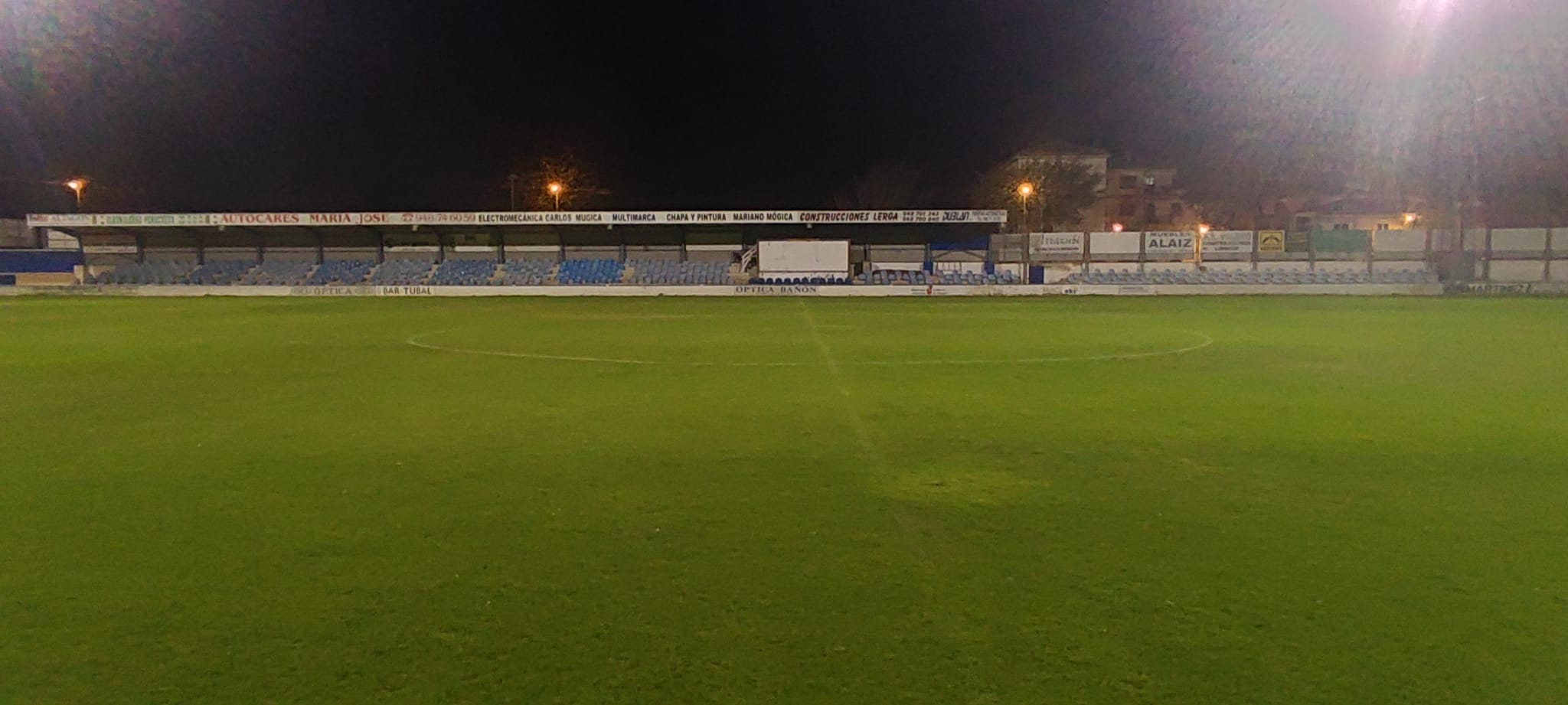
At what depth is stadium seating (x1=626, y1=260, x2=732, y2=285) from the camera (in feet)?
157

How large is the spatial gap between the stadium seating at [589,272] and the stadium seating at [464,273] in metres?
3.48

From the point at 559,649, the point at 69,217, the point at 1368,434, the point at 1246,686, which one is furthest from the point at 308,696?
the point at 69,217

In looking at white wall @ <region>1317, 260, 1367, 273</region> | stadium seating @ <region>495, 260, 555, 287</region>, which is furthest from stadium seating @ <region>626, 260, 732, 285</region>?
white wall @ <region>1317, 260, 1367, 273</region>

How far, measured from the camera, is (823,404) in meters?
10.8

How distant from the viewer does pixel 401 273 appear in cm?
4888

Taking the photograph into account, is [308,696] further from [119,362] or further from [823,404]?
[119,362]

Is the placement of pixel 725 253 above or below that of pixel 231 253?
below

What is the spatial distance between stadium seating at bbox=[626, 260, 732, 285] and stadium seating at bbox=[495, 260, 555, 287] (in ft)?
13.3

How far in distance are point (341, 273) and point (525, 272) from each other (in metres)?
9.36

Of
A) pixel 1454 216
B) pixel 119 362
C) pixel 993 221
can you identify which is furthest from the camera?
pixel 1454 216

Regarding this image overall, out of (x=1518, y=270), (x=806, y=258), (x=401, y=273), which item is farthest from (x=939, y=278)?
(x=1518, y=270)

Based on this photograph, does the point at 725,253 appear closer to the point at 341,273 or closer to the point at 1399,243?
the point at 341,273

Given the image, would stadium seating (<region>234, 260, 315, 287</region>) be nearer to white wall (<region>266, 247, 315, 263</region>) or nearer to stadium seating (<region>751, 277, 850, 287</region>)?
white wall (<region>266, 247, 315, 263</region>)

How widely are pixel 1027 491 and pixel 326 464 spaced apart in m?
5.42
